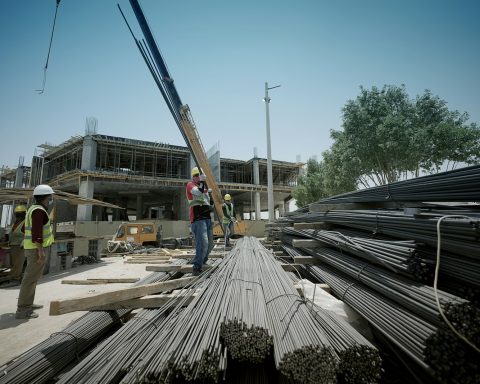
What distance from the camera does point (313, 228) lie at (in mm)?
4008

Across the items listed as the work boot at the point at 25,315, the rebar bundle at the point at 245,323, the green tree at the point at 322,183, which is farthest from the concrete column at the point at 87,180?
the rebar bundle at the point at 245,323

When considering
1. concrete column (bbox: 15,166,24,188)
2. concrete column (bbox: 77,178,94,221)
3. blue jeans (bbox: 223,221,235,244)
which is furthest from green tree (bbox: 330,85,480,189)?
concrete column (bbox: 15,166,24,188)

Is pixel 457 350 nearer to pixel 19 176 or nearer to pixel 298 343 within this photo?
pixel 298 343

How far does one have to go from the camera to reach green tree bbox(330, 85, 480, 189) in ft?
40.9

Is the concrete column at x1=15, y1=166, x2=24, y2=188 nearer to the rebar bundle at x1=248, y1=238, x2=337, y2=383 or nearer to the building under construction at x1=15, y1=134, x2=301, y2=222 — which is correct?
the building under construction at x1=15, y1=134, x2=301, y2=222

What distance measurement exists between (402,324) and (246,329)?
3.42 feet

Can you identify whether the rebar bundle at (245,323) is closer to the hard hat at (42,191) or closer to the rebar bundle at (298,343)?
the rebar bundle at (298,343)

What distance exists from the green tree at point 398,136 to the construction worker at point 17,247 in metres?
15.2

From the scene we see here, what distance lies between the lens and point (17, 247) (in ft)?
18.1

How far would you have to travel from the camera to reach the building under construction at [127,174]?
20344mm

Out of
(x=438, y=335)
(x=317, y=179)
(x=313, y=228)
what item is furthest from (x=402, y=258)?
(x=317, y=179)

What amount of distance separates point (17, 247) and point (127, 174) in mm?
16645

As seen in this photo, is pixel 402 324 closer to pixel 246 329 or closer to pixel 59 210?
pixel 246 329

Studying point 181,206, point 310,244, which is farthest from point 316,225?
point 181,206
